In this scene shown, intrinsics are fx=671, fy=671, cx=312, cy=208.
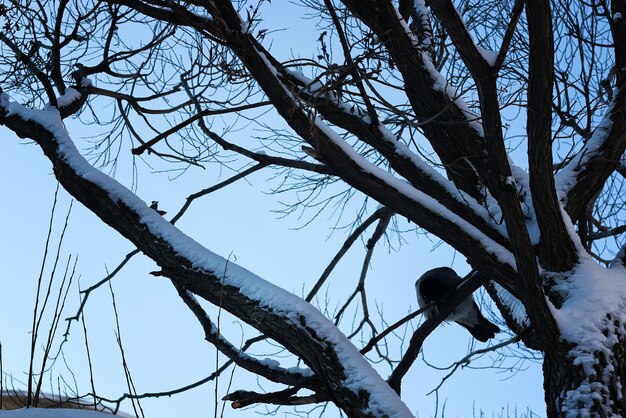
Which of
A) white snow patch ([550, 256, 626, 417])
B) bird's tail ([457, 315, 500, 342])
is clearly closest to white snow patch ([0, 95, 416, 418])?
white snow patch ([550, 256, 626, 417])

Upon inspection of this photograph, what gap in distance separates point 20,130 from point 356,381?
7.52ft

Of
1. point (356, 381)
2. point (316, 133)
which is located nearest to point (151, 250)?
point (316, 133)

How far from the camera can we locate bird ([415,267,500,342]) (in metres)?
5.45

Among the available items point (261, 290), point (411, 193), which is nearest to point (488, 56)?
point (411, 193)

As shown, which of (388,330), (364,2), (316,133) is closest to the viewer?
(316,133)

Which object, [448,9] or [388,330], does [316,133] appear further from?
[388,330]

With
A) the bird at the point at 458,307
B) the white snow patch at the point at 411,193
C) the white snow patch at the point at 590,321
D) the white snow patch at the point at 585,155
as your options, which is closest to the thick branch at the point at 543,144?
the white snow patch at the point at 590,321

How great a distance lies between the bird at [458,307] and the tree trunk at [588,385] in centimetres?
256

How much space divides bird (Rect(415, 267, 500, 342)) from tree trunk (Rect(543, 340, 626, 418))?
2565 millimetres

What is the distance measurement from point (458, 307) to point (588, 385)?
2775 millimetres

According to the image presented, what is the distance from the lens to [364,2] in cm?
385

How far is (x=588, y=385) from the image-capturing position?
2611 mm

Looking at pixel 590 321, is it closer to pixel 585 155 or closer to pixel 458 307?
pixel 585 155

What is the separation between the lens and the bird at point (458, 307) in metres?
5.45
